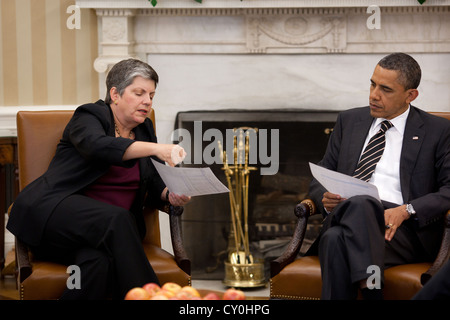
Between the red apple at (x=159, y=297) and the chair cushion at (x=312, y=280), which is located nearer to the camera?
the red apple at (x=159, y=297)

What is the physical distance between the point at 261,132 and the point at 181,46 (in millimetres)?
719

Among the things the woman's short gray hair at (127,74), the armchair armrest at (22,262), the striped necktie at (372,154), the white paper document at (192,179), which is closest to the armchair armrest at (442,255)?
the striped necktie at (372,154)

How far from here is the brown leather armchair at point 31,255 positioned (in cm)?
214

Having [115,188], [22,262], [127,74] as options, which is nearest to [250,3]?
[127,74]

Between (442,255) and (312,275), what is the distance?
17.8 inches

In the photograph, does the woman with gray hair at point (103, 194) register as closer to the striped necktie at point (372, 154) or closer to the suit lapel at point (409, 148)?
the striped necktie at point (372, 154)

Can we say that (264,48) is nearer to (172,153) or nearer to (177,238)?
(177,238)

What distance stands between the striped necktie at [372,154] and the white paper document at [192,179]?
662mm

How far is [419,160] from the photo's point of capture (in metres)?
2.44

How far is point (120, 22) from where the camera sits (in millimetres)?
3762
